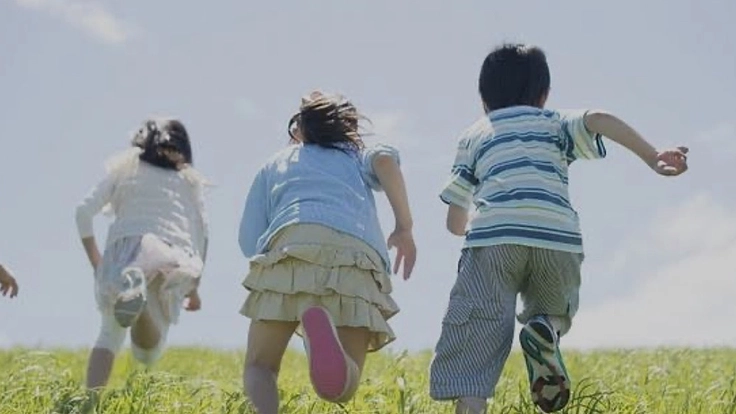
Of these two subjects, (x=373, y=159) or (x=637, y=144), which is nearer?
(x=637, y=144)

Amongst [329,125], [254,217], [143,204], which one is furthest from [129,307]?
[329,125]

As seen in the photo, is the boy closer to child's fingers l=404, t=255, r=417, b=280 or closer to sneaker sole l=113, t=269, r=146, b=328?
child's fingers l=404, t=255, r=417, b=280

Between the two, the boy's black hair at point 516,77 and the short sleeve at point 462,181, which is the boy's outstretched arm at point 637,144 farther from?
the short sleeve at point 462,181

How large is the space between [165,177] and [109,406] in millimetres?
2561

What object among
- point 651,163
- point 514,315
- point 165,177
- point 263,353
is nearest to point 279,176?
point 263,353

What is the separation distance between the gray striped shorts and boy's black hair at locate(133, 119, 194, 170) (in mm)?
3035

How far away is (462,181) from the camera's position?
17.8 feet

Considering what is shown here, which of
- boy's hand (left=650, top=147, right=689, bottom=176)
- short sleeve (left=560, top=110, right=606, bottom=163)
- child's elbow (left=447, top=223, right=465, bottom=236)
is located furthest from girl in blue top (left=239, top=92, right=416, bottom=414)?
boy's hand (left=650, top=147, right=689, bottom=176)

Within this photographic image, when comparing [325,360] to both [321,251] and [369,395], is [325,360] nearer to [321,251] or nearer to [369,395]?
[321,251]

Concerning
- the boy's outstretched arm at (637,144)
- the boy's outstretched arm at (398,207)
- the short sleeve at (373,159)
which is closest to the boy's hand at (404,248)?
the boy's outstretched arm at (398,207)

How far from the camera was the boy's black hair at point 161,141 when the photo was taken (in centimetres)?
776

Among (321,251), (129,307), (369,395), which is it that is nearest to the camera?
(321,251)

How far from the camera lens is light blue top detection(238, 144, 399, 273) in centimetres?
546

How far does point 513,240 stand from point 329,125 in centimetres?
110
